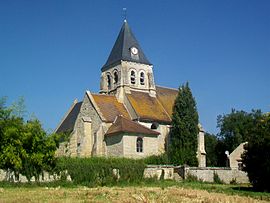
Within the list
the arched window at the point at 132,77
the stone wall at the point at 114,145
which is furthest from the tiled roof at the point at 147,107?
the stone wall at the point at 114,145

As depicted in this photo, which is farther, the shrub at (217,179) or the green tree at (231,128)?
the green tree at (231,128)

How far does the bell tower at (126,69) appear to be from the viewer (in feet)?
174

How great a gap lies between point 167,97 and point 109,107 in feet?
32.8

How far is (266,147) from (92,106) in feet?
75.0

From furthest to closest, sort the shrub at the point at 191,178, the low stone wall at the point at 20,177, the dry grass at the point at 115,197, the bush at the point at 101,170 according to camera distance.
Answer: the shrub at the point at 191,178, the bush at the point at 101,170, the low stone wall at the point at 20,177, the dry grass at the point at 115,197

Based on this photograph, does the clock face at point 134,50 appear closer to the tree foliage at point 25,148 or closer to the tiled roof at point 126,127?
the tiled roof at point 126,127

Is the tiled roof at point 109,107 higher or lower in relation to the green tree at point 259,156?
higher

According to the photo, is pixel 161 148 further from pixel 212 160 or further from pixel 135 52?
pixel 212 160

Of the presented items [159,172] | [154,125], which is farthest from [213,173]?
[154,125]

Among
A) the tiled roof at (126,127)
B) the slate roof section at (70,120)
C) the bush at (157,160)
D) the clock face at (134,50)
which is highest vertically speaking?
the clock face at (134,50)

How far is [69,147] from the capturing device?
50375 mm

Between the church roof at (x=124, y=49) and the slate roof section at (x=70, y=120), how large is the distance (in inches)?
264

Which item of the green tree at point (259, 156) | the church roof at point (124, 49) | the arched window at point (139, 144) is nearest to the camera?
the green tree at point (259, 156)

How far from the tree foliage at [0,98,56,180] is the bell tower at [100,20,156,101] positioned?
1791 cm
